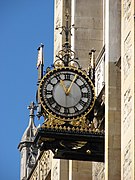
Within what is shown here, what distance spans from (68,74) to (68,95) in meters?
0.52

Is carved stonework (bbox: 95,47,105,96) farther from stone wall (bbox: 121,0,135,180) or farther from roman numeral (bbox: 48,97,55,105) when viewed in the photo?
stone wall (bbox: 121,0,135,180)

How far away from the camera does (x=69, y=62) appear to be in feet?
103

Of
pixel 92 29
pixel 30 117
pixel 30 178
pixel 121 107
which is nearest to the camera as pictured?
pixel 121 107

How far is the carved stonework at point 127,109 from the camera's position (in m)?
26.9

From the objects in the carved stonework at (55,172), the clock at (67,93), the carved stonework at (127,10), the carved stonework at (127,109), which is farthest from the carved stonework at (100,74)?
the carved stonework at (127,109)

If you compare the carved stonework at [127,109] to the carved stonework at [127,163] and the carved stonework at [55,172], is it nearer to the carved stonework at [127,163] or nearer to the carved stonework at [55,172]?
the carved stonework at [127,163]

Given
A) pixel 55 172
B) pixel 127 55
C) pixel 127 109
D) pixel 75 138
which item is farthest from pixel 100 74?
pixel 127 109

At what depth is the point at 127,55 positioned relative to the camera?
27766 mm

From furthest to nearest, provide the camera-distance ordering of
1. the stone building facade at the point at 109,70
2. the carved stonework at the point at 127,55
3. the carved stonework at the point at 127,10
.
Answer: the carved stonework at the point at 127,10, the carved stonework at the point at 127,55, the stone building facade at the point at 109,70

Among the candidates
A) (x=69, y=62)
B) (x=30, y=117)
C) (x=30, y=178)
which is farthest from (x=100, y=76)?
(x=30, y=117)

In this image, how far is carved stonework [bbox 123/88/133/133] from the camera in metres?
26.9

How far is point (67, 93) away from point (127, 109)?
3715 millimetres

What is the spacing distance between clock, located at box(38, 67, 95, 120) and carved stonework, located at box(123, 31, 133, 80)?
9.86 feet

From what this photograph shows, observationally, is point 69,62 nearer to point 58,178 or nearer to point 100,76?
point 100,76
